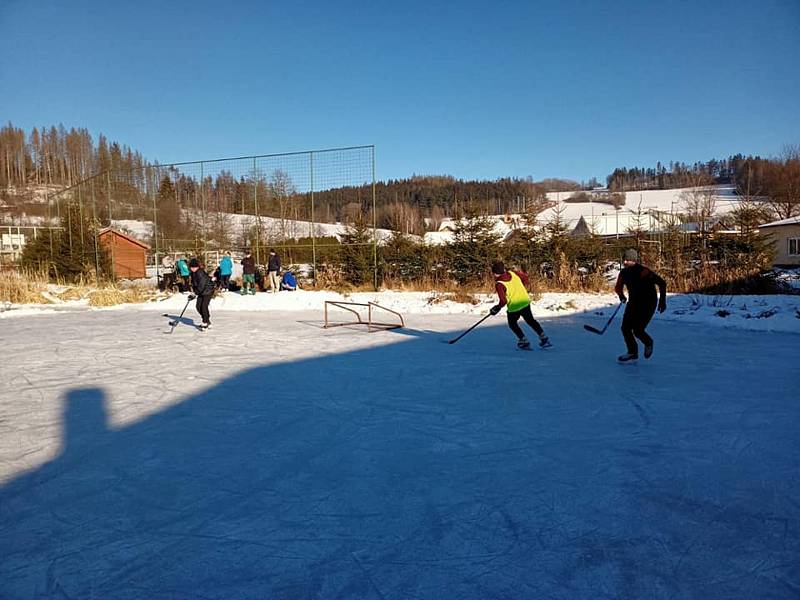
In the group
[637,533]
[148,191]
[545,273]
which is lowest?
[637,533]

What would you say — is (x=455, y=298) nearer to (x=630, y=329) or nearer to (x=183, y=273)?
(x=630, y=329)

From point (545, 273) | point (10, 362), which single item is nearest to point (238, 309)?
point (10, 362)

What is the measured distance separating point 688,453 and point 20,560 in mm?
4244

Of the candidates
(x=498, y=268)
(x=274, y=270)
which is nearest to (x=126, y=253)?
(x=274, y=270)

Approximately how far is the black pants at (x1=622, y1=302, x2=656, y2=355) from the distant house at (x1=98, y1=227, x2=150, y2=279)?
2270 cm

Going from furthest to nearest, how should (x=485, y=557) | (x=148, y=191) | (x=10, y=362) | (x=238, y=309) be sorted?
(x=148, y=191) < (x=238, y=309) < (x=10, y=362) < (x=485, y=557)

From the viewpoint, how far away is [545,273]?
57.5 ft

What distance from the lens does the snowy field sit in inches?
98.7

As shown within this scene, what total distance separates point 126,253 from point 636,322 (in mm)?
27456

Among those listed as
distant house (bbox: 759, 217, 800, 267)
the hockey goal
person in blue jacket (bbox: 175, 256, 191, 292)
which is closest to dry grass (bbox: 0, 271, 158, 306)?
person in blue jacket (bbox: 175, 256, 191, 292)

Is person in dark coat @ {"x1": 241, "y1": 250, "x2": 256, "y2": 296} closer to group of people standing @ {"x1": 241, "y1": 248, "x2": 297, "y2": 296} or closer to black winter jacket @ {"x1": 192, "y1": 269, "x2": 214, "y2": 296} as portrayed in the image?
group of people standing @ {"x1": 241, "y1": 248, "x2": 297, "y2": 296}

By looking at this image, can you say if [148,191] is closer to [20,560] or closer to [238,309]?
[238,309]

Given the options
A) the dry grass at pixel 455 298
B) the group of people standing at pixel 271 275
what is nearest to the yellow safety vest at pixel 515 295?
the dry grass at pixel 455 298

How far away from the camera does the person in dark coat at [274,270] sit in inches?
693
